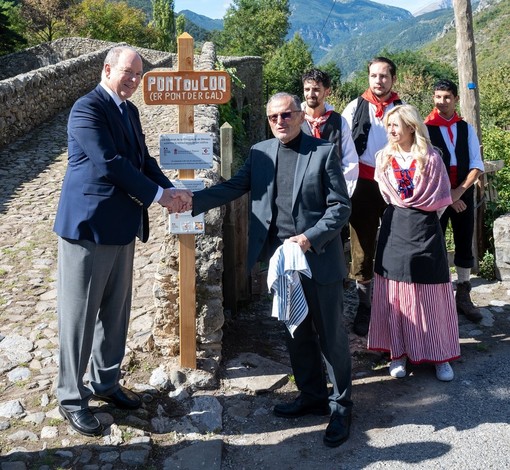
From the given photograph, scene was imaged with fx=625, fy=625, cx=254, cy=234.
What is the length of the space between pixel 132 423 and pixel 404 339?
194 cm

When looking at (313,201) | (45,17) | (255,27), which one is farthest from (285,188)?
(255,27)

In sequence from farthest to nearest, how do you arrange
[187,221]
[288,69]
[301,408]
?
[288,69]
[187,221]
[301,408]

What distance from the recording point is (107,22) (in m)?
42.8

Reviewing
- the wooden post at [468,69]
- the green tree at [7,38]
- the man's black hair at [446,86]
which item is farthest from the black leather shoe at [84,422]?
the green tree at [7,38]

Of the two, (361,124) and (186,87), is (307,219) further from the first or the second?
(361,124)

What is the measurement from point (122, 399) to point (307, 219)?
1509 mm

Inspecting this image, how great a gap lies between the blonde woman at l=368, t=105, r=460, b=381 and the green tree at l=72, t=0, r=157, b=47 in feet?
127

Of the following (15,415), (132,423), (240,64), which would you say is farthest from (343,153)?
(240,64)

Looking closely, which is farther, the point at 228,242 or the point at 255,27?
the point at 255,27

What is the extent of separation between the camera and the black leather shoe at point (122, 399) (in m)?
3.65

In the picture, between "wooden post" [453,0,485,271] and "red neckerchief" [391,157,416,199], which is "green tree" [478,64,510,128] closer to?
"wooden post" [453,0,485,271]

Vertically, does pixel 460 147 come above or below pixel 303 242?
above

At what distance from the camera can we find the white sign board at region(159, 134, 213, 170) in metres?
3.82

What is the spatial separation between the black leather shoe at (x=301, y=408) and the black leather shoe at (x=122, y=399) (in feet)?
2.77
